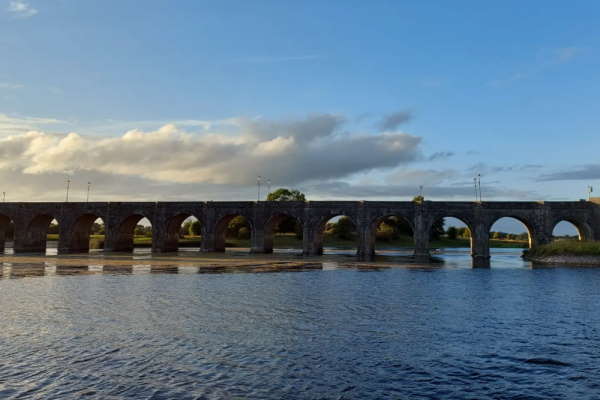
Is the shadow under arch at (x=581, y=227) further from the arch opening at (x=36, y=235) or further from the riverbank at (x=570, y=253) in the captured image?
the arch opening at (x=36, y=235)

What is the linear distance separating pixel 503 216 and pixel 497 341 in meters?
53.4

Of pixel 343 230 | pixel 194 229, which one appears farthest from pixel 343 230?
pixel 194 229

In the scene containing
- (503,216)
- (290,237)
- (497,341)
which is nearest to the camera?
(497,341)

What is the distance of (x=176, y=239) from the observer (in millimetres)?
81625

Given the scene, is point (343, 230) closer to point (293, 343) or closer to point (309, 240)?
point (309, 240)

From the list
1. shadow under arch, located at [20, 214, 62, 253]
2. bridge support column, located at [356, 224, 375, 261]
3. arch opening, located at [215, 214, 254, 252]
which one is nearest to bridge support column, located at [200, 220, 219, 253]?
arch opening, located at [215, 214, 254, 252]

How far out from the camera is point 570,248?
201ft

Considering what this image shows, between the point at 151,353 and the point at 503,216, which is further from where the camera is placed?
the point at 503,216

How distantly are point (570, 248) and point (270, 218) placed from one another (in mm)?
45009

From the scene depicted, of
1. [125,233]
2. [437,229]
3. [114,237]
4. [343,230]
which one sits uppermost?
[437,229]

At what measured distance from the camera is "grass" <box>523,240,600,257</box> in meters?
60.0

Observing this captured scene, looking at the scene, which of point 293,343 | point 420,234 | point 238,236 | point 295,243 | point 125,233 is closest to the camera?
point 293,343

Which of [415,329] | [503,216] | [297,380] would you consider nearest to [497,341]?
[415,329]

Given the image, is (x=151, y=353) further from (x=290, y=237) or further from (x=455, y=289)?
(x=290, y=237)
